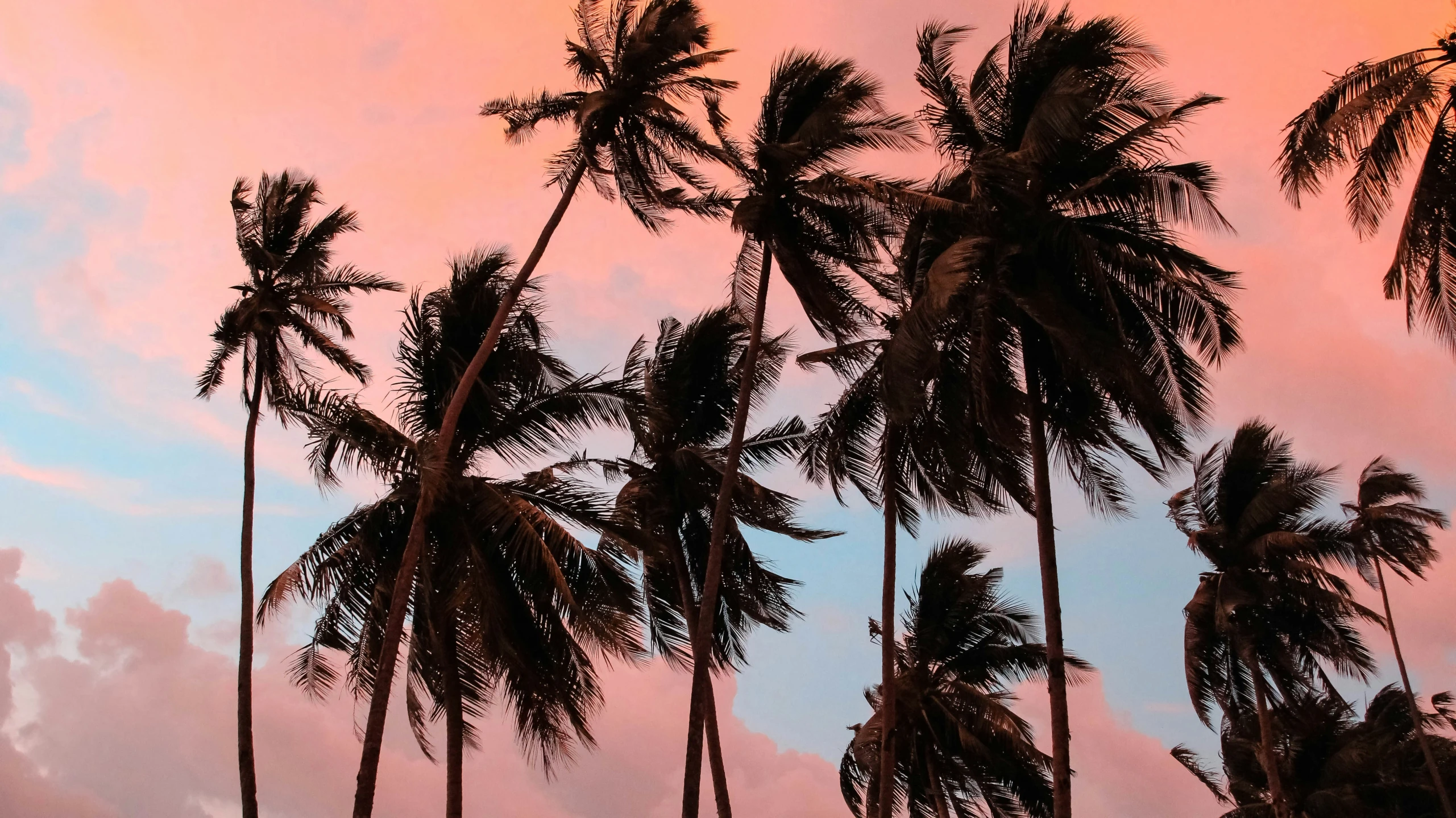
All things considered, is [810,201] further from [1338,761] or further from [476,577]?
[1338,761]

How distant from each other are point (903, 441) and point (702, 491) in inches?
161

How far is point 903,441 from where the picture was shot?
20156mm

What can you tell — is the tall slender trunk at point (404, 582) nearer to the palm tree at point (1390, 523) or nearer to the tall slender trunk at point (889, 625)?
the tall slender trunk at point (889, 625)

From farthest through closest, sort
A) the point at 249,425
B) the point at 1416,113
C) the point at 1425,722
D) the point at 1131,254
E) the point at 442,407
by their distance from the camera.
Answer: the point at 1425,722 < the point at 249,425 < the point at 442,407 < the point at 1131,254 < the point at 1416,113

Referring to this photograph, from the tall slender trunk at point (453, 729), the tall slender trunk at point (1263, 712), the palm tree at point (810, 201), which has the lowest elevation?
the tall slender trunk at point (453, 729)

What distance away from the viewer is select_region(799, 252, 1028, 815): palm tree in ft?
56.3

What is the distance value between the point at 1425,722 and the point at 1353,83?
2960 cm

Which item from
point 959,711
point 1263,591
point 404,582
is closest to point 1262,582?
point 1263,591

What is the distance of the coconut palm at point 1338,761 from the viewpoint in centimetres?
3328

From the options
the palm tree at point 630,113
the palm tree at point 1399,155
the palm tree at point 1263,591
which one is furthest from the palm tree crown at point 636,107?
the palm tree at point 1263,591

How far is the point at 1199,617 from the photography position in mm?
30344

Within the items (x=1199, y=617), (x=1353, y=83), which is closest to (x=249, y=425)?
(x=1353, y=83)

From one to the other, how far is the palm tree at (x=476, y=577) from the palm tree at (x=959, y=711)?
11.0 meters

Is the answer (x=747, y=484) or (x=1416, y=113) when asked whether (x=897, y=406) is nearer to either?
(x=747, y=484)
